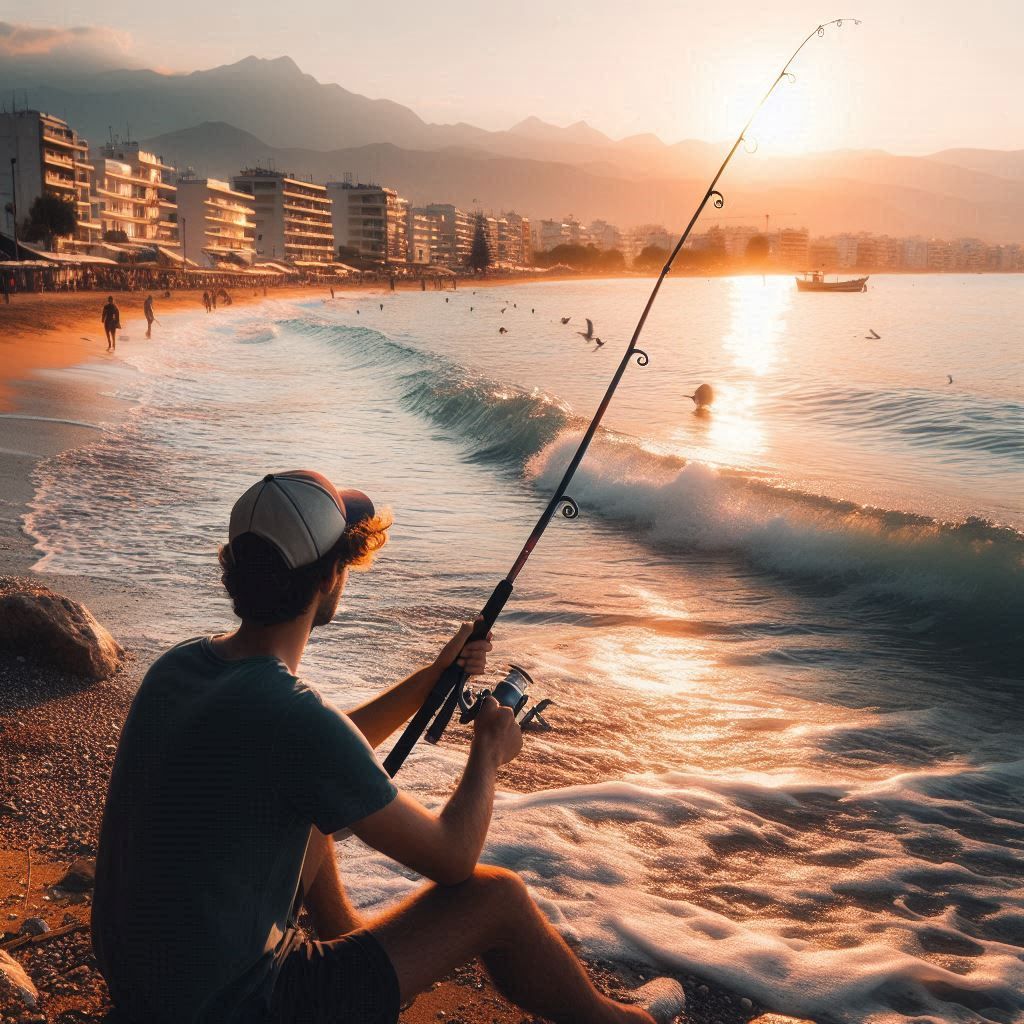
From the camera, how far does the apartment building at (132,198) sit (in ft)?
342

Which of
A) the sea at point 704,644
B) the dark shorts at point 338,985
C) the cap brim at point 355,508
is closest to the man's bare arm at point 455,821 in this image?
the dark shorts at point 338,985

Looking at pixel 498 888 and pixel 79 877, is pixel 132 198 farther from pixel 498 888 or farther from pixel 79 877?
pixel 498 888

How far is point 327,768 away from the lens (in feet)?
5.49

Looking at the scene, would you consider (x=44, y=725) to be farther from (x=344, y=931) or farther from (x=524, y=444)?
(x=524, y=444)

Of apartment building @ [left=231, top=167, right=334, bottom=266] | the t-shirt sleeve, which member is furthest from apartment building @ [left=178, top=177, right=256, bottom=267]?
the t-shirt sleeve

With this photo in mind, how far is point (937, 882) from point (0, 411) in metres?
15.4

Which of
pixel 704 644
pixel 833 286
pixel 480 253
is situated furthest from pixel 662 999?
pixel 480 253

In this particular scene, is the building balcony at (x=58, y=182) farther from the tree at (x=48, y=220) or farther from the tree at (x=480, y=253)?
the tree at (x=480, y=253)

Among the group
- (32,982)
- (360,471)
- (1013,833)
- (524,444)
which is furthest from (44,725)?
(524,444)

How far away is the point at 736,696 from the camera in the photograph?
19.4ft

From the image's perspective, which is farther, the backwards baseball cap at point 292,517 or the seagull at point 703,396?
the seagull at point 703,396

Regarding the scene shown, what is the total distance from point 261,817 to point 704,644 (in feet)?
18.2

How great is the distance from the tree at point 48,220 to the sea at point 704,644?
2680 inches

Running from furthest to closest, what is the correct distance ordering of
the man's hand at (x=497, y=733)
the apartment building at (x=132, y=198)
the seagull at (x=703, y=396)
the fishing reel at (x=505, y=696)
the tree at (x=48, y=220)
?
the apartment building at (x=132, y=198)
the tree at (x=48, y=220)
the seagull at (x=703, y=396)
the fishing reel at (x=505, y=696)
the man's hand at (x=497, y=733)
